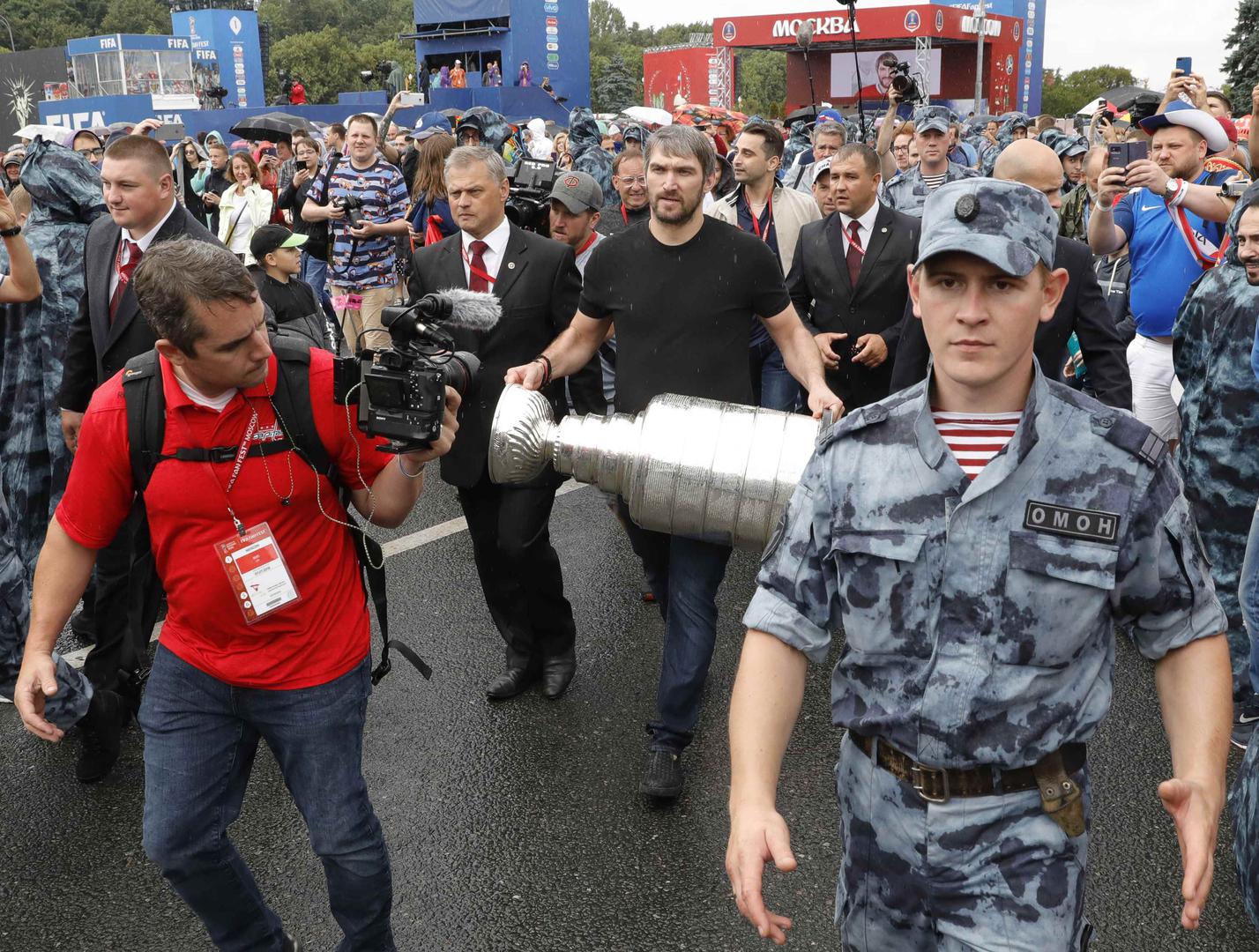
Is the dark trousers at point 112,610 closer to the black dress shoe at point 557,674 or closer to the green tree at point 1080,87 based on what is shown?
the black dress shoe at point 557,674

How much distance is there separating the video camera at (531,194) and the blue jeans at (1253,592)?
4412 mm

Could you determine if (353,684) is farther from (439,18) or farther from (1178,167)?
(439,18)

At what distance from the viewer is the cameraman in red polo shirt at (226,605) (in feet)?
9.79

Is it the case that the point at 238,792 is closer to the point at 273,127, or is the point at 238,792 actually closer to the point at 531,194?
the point at 531,194

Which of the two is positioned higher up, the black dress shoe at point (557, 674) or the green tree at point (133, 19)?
the green tree at point (133, 19)

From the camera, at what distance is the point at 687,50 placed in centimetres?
7400

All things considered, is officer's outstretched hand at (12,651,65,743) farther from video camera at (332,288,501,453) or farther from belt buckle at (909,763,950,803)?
belt buckle at (909,763,950,803)

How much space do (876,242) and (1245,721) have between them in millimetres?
2804

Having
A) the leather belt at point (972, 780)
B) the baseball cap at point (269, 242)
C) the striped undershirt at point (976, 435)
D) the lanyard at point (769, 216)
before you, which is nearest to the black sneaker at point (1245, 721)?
the leather belt at point (972, 780)

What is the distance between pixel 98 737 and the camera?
4633 millimetres

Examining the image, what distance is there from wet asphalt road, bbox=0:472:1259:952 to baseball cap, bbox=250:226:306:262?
2.40 m

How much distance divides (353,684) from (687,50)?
75.6 meters

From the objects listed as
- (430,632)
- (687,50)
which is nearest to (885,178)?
(430,632)

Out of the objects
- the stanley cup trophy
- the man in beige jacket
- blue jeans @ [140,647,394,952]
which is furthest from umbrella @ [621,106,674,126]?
blue jeans @ [140,647,394,952]
